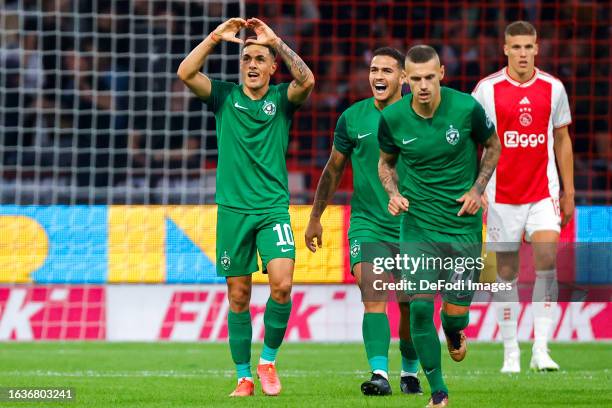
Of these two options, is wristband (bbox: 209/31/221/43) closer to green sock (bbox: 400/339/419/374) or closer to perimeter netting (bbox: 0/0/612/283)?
green sock (bbox: 400/339/419/374)

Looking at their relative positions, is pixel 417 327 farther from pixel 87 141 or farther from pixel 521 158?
pixel 87 141

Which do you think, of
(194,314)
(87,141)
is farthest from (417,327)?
(87,141)

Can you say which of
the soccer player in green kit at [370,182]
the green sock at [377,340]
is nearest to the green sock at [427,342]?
the green sock at [377,340]

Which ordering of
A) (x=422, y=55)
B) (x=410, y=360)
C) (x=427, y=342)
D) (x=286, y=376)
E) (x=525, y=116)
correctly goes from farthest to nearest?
(x=525, y=116)
(x=286, y=376)
(x=410, y=360)
(x=422, y=55)
(x=427, y=342)

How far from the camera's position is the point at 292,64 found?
7.50 metres

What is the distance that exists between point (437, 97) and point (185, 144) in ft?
25.8

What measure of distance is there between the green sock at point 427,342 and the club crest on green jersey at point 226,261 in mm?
1351

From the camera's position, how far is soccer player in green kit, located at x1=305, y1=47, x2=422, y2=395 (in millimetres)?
7617

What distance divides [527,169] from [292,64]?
8.03 ft

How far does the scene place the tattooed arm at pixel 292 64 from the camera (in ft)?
24.1


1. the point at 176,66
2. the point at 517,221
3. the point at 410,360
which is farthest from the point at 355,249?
the point at 176,66

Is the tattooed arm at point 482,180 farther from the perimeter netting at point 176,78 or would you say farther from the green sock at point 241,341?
the perimeter netting at point 176,78

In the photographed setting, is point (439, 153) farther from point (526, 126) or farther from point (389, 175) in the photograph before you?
point (526, 126)

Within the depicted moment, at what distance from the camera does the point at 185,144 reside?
1432 cm
